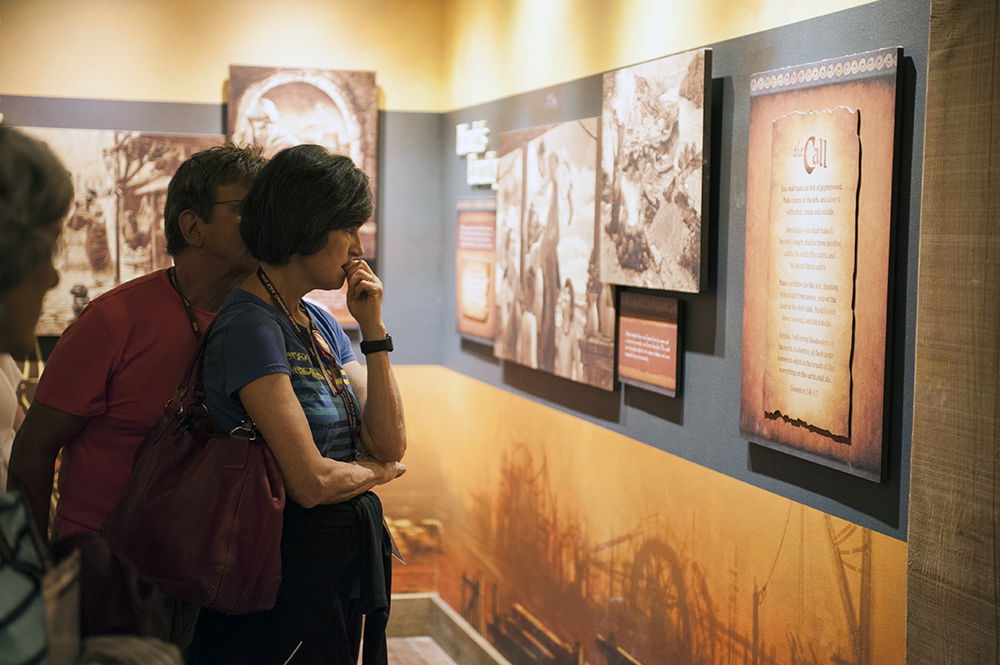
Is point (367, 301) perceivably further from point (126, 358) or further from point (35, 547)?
point (35, 547)

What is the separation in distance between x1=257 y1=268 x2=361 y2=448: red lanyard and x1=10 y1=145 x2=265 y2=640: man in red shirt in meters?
0.23

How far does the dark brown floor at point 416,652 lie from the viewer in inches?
214

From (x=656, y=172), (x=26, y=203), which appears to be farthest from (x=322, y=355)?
(x=656, y=172)

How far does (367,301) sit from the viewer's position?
2.49 metres

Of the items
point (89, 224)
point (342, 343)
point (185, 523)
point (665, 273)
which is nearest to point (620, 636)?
point (665, 273)

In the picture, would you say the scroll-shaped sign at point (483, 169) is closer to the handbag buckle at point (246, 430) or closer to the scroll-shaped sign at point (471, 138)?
the scroll-shaped sign at point (471, 138)

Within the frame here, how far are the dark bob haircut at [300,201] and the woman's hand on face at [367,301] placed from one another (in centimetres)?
17

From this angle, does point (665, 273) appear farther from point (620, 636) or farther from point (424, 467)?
point (424, 467)

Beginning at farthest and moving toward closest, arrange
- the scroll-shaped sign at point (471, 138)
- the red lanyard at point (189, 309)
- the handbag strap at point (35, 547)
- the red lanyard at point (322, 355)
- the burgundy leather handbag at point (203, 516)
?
the scroll-shaped sign at point (471, 138) < the red lanyard at point (189, 309) < the red lanyard at point (322, 355) < the burgundy leather handbag at point (203, 516) < the handbag strap at point (35, 547)

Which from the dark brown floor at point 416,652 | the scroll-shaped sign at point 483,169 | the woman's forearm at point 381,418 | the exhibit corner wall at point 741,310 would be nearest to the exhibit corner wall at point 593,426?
the exhibit corner wall at point 741,310

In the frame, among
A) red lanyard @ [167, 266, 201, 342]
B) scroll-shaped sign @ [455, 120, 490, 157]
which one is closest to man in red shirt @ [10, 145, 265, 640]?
red lanyard @ [167, 266, 201, 342]

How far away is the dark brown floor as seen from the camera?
5.43m

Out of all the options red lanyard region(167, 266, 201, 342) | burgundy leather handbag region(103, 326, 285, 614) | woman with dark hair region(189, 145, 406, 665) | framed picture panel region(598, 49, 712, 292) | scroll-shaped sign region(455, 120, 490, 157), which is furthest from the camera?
scroll-shaped sign region(455, 120, 490, 157)

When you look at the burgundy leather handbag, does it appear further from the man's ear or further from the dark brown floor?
the dark brown floor
